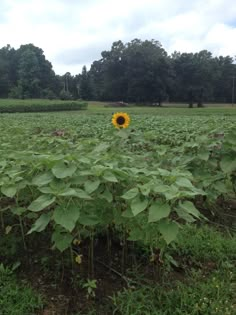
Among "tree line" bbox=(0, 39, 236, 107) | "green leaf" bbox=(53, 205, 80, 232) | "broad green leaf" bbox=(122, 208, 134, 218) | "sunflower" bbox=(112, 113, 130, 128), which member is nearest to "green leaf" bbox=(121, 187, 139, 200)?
"broad green leaf" bbox=(122, 208, 134, 218)

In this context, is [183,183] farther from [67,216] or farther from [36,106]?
[36,106]

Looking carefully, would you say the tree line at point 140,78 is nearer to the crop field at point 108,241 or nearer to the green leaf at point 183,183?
the crop field at point 108,241

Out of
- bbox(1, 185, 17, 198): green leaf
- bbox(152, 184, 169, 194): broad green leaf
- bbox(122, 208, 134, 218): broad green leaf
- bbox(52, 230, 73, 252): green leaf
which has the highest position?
bbox(152, 184, 169, 194): broad green leaf

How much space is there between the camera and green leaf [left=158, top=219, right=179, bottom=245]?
1596 millimetres

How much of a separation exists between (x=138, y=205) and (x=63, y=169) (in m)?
0.38

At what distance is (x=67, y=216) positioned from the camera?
62.6 inches

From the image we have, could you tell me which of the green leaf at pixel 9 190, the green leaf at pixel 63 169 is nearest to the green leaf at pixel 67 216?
the green leaf at pixel 63 169

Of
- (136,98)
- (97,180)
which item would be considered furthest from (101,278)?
(136,98)

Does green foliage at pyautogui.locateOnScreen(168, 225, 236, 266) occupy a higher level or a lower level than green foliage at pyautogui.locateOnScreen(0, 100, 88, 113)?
higher

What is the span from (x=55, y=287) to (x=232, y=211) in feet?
5.70

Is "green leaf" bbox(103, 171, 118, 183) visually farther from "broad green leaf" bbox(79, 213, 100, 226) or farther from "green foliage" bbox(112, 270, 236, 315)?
"green foliage" bbox(112, 270, 236, 315)

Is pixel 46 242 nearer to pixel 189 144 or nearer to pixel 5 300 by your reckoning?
pixel 5 300

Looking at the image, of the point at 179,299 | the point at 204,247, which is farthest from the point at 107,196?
the point at 204,247

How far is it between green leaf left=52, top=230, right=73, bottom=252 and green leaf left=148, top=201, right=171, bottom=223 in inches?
14.8
